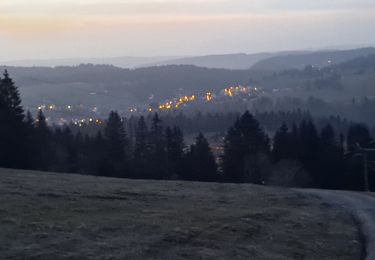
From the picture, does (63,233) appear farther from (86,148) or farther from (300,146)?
(86,148)

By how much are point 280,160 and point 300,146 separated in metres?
1.94

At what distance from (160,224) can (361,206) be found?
32.6 ft

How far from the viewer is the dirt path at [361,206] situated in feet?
55.5

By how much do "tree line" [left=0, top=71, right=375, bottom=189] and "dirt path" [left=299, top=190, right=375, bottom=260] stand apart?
11.4 meters

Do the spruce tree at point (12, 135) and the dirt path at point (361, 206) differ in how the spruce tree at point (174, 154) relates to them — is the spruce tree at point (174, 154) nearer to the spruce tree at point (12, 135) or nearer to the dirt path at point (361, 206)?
the spruce tree at point (12, 135)

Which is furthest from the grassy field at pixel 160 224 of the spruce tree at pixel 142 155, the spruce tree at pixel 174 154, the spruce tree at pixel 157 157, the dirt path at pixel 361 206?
the spruce tree at pixel 174 154

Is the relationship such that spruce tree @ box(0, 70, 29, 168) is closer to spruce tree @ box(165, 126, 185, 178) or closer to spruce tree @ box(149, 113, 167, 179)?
spruce tree @ box(149, 113, 167, 179)

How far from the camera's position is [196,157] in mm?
42375

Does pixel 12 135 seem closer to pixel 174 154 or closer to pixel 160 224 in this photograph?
pixel 174 154

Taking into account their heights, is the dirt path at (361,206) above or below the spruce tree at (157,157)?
below

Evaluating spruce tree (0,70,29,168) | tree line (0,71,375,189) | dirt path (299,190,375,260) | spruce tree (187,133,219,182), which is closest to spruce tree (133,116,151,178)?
tree line (0,71,375,189)

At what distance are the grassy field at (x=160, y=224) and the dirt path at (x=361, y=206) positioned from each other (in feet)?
1.08

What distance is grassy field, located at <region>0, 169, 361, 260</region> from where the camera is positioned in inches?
514

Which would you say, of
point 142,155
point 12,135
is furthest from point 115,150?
point 12,135
